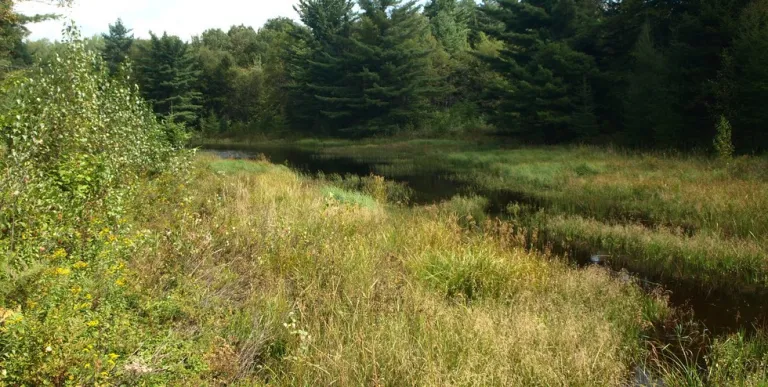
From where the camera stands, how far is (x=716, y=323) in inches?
236

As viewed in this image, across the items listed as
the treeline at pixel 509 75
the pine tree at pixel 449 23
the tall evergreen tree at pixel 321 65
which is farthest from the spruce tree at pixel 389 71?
the pine tree at pixel 449 23

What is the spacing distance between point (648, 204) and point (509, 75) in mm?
21294

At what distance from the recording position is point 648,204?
11828 mm

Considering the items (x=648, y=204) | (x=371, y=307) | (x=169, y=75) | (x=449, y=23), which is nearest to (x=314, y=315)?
(x=371, y=307)

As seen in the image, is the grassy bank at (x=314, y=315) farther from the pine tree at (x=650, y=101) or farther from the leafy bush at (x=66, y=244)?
the pine tree at (x=650, y=101)

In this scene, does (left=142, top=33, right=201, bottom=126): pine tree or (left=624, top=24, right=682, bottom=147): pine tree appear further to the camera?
(left=142, top=33, right=201, bottom=126): pine tree

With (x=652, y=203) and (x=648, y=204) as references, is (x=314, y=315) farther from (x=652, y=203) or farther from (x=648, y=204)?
(x=652, y=203)

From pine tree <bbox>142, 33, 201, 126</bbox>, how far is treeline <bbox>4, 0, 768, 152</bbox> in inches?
6.2

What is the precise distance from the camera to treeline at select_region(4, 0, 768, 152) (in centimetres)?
1912

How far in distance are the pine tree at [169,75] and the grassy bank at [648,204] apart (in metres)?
39.4

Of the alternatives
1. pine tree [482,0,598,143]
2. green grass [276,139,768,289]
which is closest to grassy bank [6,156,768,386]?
green grass [276,139,768,289]

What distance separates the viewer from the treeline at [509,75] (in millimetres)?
19125

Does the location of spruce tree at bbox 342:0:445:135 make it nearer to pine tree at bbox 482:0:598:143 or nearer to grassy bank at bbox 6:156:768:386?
pine tree at bbox 482:0:598:143

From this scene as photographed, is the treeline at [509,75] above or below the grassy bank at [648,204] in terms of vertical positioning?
above
